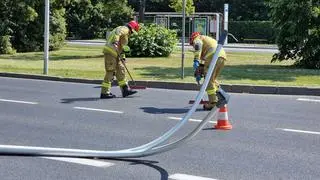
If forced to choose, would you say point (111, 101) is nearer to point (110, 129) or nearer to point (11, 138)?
point (110, 129)

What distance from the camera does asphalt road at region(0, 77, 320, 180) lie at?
20.8ft

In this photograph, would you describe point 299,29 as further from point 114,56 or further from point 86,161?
point 86,161

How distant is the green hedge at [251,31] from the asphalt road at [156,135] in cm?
3983

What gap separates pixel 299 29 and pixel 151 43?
26.2 feet

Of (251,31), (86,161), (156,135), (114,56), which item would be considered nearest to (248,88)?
(114,56)

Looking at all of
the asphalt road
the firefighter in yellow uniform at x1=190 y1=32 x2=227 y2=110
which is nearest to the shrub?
the asphalt road

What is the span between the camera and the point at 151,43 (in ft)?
85.5

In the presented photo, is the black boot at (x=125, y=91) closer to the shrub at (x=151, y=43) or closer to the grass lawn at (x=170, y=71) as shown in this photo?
the grass lawn at (x=170, y=71)

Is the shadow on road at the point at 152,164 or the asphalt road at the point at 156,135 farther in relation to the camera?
the asphalt road at the point at 156,135

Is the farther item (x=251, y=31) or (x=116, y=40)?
(x=251, y=31)

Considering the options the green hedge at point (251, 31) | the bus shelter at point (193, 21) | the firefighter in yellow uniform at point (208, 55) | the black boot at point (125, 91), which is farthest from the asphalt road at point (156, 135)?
the green hedge at point (251, 31)

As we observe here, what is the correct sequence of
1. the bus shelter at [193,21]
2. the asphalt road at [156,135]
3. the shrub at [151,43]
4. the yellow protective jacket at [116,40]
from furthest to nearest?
the bus shelter at [193,21] < the shrub at [151,43] < the yellow protective jacket at [116,40] < the asphalt road at [156,135]

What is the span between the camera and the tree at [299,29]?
19.5m

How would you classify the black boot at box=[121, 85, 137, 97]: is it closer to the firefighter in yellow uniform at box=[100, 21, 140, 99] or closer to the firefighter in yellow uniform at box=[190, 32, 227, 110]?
the firefighter in yellow uniform at box=[100, 21, 140, 99]
